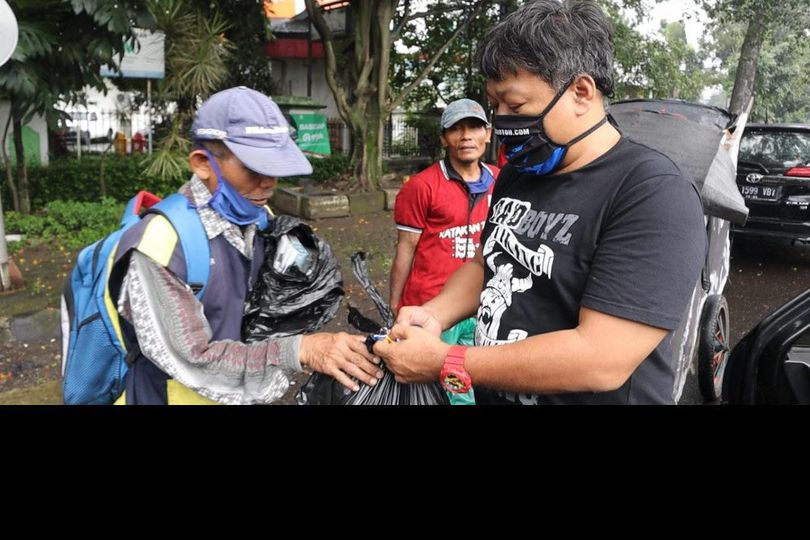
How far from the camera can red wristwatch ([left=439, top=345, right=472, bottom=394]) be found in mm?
1642

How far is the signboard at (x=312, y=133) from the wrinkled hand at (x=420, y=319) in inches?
406

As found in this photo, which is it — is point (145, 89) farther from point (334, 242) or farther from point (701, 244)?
point (701, 244)

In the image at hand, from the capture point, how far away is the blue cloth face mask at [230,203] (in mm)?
1981

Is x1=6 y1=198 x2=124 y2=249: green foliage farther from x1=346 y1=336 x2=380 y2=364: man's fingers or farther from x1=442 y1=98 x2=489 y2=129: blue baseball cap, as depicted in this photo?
x1=346 y1=336 x2=380 y2=364: man's fingers

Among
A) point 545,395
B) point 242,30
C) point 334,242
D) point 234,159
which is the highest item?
point 242,30

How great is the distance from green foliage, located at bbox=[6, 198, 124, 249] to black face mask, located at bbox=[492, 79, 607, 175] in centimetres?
749

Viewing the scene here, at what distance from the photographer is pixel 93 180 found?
11.0 m

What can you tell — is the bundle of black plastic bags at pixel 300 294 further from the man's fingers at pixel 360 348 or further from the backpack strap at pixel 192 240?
the backpack strap at pixel 192 240

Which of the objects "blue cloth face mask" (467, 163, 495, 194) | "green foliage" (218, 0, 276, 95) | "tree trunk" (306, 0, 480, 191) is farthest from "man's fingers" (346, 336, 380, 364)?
"green foliage" (218, 0, 276, 95)

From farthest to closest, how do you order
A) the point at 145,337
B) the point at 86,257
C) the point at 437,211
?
the point at 437,211 → the point at 86,257 → the point at 145,337

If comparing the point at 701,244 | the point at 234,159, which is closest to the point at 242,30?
the point at 234,159

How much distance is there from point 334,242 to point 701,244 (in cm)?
763

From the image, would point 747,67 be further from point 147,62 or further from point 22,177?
point 22,177

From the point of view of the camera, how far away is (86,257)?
1.96 meters
